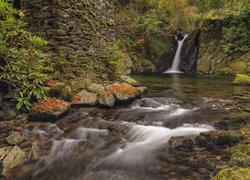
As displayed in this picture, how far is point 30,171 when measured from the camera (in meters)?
4.52

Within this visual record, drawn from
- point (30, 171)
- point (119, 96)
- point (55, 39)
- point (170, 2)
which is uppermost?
point (170, 2)

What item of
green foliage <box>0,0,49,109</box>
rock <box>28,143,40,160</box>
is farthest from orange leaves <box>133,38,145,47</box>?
rock <box>28,143,40,160</box>

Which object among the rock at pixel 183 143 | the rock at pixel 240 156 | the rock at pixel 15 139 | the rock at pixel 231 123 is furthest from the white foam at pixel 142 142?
the rock at pixel 15 139

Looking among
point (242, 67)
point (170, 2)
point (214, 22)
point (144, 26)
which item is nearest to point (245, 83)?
point (242, 67)

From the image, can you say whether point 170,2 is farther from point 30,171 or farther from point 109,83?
point 30,171

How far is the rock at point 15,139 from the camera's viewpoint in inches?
210

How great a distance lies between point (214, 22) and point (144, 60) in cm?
649

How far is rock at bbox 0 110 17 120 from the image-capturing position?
6.69 m

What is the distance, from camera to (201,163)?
4.33 m

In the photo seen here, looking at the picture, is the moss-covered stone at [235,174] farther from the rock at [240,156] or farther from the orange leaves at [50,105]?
the orange leaves at [50,105]

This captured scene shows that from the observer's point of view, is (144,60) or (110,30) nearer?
→ (110,30)

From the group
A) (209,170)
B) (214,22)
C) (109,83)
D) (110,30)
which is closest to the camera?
(209,170)

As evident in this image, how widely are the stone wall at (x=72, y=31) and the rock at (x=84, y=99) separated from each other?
961 mm

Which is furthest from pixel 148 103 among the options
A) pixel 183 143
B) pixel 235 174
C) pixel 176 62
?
pixel 176 62
